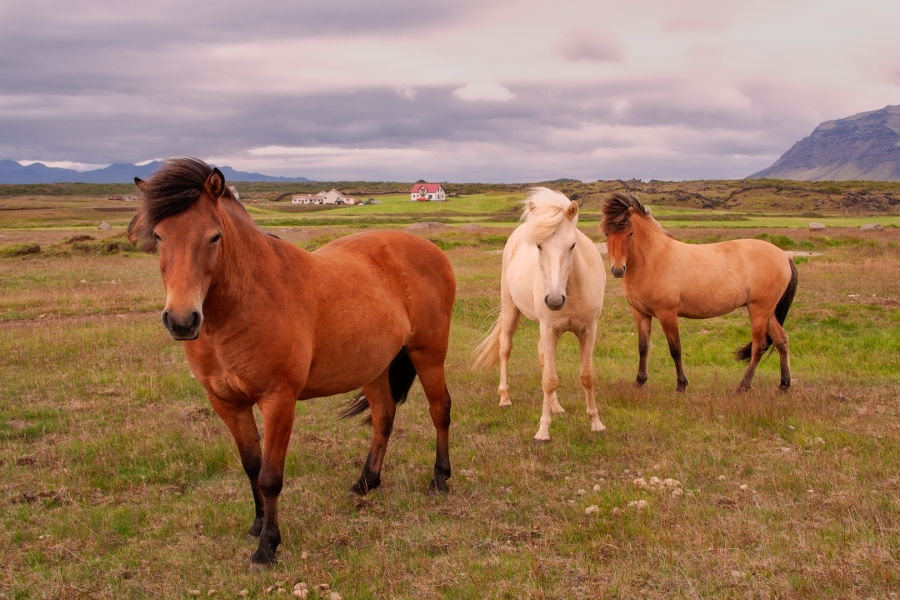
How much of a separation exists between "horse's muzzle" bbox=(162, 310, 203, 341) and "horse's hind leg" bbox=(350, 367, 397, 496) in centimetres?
241

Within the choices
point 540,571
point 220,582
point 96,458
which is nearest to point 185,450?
point 96,458

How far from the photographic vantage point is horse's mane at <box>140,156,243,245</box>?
12.0ft

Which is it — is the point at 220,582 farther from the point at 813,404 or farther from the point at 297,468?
the point at 813,404

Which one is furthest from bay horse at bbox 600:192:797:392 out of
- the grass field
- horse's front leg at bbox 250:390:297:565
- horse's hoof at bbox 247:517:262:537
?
horse's hoof at bbox 247:517:262:537

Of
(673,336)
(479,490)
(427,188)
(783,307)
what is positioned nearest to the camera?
(479,490)

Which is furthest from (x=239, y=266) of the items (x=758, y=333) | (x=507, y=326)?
(x=758, y=333)

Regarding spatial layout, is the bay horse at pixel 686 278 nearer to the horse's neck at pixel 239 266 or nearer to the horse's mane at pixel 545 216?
the horse's mane at pixel 545 216

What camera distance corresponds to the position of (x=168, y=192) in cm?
368

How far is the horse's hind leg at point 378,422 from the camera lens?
5.63 metres

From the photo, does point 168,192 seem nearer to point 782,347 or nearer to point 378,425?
point 378,425

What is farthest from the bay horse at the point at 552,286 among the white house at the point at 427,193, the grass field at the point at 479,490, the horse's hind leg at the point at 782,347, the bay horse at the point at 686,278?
the white house at the point at 427,193

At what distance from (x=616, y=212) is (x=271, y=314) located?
5.78 metres

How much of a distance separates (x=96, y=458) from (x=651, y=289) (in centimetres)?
711

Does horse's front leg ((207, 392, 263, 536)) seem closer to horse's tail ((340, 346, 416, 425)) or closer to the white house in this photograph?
horse's tail ((340, 346, 416, 425))
